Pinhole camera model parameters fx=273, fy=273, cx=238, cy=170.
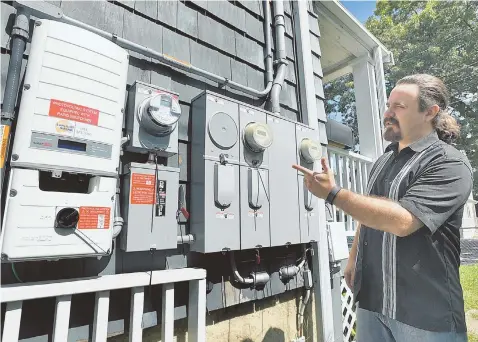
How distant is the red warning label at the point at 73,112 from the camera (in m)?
1.10

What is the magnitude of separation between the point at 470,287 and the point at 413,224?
568cm

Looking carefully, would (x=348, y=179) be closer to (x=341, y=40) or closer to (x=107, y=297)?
(x=341, y=40)

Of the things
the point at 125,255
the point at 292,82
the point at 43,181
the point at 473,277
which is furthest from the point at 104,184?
the point at 473,277

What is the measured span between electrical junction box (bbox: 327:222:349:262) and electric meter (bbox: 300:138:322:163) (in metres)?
0.75

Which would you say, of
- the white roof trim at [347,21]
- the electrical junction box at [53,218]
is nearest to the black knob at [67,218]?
the electrical junction box at [53,218]

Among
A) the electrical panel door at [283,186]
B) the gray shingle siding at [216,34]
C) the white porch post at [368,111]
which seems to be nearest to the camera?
the electrical panel door at [283,186]

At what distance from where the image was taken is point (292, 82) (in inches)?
101

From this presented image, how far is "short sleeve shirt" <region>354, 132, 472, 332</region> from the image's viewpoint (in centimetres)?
117

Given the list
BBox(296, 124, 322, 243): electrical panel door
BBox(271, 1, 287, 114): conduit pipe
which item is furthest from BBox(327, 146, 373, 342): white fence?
BBox(271, 1, 287, 114): conduit pipe

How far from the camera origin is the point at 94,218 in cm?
116

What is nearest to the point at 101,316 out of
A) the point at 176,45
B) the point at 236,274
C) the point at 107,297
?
the point at 107,297

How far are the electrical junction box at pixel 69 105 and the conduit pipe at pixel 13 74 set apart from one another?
9cm

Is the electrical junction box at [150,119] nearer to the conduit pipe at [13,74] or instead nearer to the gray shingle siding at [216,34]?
the conduit pipe at [13,74]

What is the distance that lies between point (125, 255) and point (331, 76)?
4645mm
